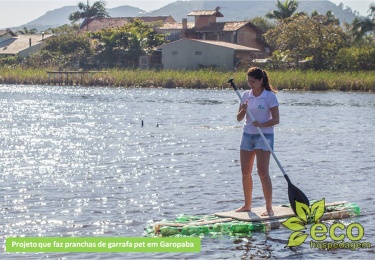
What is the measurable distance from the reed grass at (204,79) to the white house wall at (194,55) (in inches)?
330

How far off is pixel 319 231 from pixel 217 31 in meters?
80.1

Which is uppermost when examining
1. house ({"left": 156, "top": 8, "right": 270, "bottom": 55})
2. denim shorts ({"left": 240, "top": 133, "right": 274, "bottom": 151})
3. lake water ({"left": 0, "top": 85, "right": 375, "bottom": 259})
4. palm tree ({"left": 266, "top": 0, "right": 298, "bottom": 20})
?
palm tree ({"left": 266, "top": 0, "right": 298, "bottom": 20})

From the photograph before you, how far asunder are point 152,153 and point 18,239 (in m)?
13.1

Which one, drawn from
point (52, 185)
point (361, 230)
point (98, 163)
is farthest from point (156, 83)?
point (361, 230)

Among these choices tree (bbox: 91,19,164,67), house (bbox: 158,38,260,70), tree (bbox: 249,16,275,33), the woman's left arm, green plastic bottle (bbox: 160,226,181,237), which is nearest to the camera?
green plastic bottle (bbox: 160,226,181,237)

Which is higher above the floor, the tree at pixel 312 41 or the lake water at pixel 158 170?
the tree at pixel 312 41

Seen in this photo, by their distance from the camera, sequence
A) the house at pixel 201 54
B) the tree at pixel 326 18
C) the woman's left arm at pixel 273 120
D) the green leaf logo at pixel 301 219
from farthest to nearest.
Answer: the tree at pixel 326 18 → the house at pixel 201 54 → the green leaf logo at pixel 301 219 → the woman's left arm at pixel 273 120

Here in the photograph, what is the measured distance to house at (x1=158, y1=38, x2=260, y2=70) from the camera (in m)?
80.4

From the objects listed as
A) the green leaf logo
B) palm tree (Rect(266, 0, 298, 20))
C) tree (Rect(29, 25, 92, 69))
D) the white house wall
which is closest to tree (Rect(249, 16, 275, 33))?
palm tree (Rect(266, 0, 298, 20))

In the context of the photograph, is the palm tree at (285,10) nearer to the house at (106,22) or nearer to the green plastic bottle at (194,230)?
the house at (106,22)

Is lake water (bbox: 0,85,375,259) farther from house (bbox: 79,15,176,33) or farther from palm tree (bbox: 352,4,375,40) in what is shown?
house (bbox: 79,15,176,33)

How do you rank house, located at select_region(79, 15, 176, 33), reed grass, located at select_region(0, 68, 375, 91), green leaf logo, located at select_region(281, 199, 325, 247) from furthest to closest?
house, located at select_region(79, 15, 176, 33), reed grass, located at select_region(0, 68, 375, 91), green leaf logo, located at select_region(281, 199, 325, 247)
